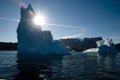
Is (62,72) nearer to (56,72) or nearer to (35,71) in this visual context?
(56,72)

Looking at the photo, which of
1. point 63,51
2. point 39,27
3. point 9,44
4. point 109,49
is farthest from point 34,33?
point 9,44

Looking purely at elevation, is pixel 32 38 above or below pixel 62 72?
above

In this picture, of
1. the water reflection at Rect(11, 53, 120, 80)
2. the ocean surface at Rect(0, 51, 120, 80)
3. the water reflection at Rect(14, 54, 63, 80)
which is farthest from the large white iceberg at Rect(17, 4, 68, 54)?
the water reflection at Rect(11, 53, 120, 80)

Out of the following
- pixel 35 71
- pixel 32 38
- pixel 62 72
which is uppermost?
pixel 32 38

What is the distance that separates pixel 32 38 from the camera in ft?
191

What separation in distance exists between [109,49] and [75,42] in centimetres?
12383

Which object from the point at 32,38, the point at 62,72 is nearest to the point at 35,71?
the point at 62,72

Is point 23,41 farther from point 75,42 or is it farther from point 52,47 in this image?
point 75,42

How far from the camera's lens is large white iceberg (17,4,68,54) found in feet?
192

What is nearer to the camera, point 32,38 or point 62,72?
point 62,72

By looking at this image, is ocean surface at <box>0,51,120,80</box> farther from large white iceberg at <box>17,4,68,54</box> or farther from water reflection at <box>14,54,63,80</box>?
large white iceberg at <box>17,4,68,54</box>

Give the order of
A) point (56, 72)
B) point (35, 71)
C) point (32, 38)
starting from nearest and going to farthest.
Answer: point (56, 72)
point (35, 71)
point (32, 38)

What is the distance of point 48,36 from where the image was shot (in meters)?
62.6

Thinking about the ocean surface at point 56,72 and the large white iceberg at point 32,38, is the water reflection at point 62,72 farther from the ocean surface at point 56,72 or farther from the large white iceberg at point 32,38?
the large white iceberg at point 32,38
